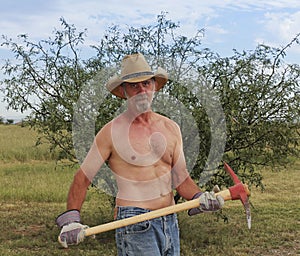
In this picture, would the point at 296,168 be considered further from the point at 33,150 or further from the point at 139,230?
the point at 139,230

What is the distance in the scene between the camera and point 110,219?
342 inches

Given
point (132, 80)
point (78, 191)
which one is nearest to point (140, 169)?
point (78, 191)

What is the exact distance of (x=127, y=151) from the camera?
3555 mm

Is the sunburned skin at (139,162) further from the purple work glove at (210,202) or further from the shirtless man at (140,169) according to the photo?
the purple work glove at (210,202)

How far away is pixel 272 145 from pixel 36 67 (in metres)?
3.31

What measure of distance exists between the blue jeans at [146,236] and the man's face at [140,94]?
61cm

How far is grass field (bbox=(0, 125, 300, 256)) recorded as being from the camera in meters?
7.59

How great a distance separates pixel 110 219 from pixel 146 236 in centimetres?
537

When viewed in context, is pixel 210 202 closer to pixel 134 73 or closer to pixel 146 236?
pixel 146 236

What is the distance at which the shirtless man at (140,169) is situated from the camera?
340cm

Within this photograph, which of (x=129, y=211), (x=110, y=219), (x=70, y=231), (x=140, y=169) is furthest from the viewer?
(x=110, y=219)

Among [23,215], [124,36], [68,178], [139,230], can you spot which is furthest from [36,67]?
[68,178]

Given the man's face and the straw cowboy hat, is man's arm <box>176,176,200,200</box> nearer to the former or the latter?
the man's face

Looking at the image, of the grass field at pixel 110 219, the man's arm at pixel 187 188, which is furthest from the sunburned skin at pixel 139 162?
the grass field at pixel 110 219
